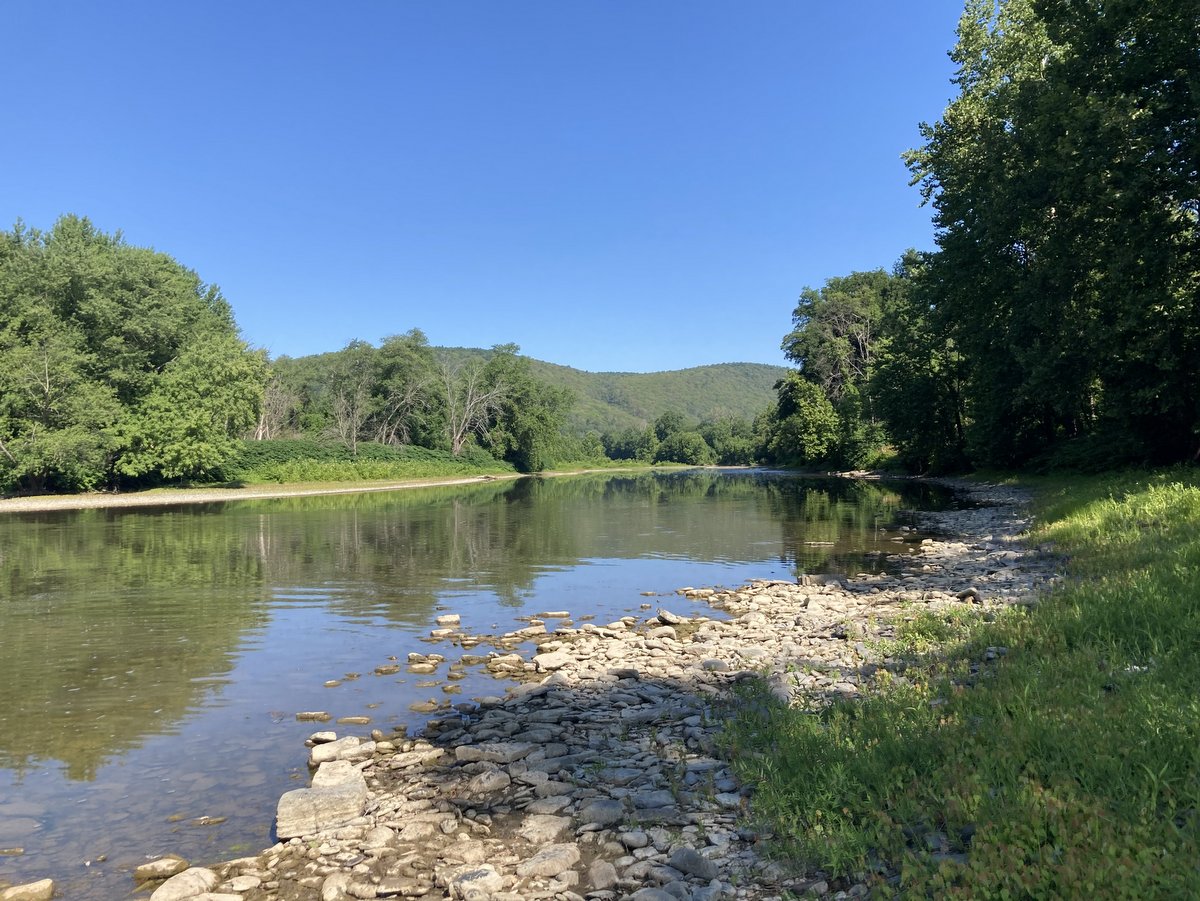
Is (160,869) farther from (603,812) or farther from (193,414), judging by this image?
(193,414)

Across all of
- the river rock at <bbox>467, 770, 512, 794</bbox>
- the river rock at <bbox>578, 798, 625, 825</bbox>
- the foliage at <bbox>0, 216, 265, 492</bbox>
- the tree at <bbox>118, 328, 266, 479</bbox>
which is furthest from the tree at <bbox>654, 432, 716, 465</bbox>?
the river rock at <bbox>578, 798, 625, 825</bbox>

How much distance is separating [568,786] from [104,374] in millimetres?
61266

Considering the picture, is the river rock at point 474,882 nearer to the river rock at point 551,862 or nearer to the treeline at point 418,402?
the river rock at point 551,862

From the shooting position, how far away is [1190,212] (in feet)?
Answer: 71.4

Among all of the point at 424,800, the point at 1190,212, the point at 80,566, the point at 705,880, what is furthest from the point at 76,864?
the point at 1190,212

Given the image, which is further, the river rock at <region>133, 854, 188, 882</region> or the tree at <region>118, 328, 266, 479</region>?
the tree at <region>118, 328, 266, 479</region>

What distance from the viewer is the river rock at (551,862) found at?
5.26 meters

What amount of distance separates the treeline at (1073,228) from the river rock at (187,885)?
24578 mm

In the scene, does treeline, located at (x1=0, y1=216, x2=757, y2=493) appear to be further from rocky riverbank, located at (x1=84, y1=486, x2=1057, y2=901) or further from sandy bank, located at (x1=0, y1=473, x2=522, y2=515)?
rocky riverbank, located at (x1=84, y1=486, x2=1057, y2=901)

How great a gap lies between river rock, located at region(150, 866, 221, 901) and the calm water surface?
49 cm

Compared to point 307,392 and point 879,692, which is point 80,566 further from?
point 307,392

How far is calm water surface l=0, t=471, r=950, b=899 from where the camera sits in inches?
278

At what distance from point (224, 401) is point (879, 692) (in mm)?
60771

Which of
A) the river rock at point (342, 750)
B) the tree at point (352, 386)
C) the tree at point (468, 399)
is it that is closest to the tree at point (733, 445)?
the tree at point (468, 399)
